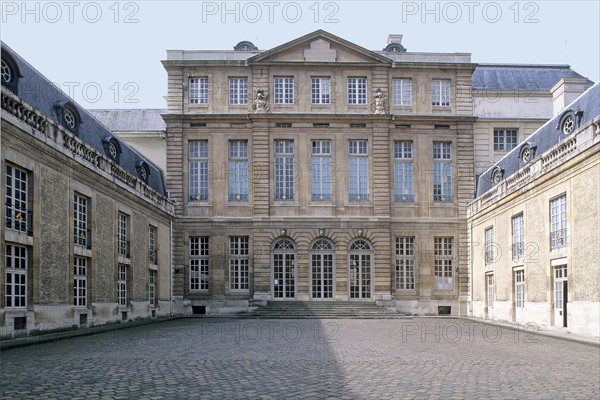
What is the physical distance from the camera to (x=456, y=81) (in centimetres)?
3747

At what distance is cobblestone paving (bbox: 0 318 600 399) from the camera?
9305 mm

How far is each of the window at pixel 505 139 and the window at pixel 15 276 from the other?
2770cm

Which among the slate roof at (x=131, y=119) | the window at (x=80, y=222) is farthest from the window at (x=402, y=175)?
the window at (x=80, y=222)

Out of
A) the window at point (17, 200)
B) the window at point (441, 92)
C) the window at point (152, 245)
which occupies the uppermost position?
the window at point (441, 92)

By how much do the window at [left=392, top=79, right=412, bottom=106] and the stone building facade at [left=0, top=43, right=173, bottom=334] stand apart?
14820mm

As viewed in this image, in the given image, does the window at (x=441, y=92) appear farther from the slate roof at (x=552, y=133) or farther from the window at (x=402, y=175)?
the slate roof at (x=552, y=133)

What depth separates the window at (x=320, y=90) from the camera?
37156 millimetres

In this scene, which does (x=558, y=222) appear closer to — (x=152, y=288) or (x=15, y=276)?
(x=15, y=276)

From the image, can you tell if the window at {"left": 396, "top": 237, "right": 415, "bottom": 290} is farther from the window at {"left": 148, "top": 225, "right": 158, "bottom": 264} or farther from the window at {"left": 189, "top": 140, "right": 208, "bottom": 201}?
the window at {"left": 148, "top": 225, "right": 158, "bottom": 264}

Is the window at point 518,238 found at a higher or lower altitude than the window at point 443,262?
higher

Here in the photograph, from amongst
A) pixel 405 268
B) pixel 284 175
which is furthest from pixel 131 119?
pixel 405 268

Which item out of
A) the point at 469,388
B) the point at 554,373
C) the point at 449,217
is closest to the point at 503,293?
the point at 449,217

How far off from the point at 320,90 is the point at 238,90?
4483 millimetres

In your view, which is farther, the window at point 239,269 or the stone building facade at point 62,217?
the window at point 239,269
